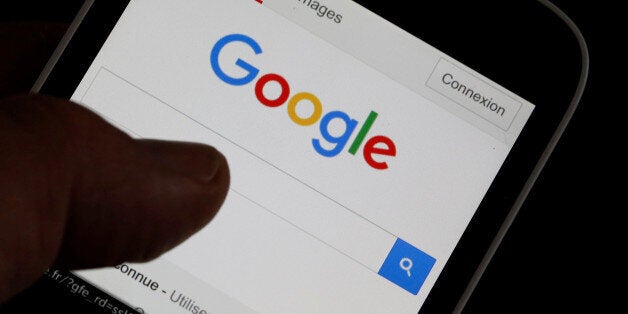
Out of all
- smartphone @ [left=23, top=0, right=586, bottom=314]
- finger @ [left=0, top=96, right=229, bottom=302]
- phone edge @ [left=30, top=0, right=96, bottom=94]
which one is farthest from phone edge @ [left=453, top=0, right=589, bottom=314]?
phone edge @ [left=30, top=0, right=96, bottom=94]

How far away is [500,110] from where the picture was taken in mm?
392

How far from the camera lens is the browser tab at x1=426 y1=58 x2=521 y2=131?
39 cm

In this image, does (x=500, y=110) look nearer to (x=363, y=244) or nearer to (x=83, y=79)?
(x=363, y=244)

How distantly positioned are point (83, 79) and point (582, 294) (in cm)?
Answer: 41

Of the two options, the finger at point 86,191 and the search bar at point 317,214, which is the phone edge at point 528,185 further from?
the finger at point 86,191

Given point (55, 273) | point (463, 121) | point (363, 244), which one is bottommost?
point (55, 273)

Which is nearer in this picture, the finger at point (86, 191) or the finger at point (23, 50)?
the finger at point (86, 191)

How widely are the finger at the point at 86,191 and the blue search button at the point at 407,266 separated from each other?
0.39 feet

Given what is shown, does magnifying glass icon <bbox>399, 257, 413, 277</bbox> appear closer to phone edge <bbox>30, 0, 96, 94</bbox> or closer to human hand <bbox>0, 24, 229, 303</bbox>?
human hand <bbox>0, 24, 229, 303</bbox>

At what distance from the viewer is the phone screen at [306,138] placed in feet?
1.29

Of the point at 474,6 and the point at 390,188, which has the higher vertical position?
the point at 474,6

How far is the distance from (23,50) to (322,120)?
253mm

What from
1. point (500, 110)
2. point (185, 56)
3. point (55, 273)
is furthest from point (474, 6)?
point (55, 273)

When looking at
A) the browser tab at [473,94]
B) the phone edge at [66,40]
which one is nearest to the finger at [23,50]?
the phone edge at [66,40]
